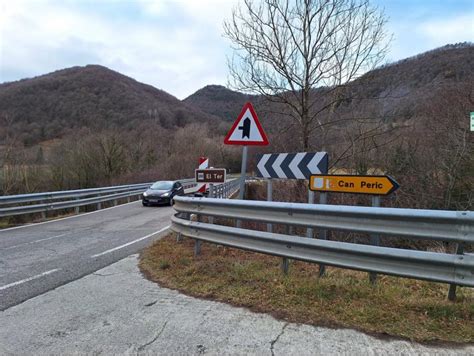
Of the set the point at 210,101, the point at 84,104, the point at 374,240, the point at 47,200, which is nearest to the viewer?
the point at 374,240

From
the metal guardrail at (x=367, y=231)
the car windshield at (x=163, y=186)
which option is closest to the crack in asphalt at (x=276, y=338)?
the metal guardrail at (x=367, y=231)

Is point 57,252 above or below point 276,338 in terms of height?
below

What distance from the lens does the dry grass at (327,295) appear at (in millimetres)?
3242

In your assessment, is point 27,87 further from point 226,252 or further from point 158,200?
point 226,252

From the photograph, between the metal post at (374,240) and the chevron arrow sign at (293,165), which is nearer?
the metal post at (374,240)

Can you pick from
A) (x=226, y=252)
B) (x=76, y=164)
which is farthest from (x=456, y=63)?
(x=76, y=164)

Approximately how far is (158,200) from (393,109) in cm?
1306

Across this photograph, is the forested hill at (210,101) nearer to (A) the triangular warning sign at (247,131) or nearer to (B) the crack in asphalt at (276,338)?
(A) the triangular warning sign at (247,131)

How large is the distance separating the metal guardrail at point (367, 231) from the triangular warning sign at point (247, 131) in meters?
1.44

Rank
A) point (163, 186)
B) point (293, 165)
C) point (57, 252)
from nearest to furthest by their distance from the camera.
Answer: point (293, 165), point (57, 252), point (163, 186)

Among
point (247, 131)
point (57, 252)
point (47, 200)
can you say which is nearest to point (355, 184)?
point (247, 131)

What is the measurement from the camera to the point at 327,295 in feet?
12.7

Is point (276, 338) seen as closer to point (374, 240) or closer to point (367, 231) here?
point (367, 231)

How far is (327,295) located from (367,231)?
2.75 feet
